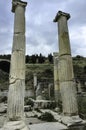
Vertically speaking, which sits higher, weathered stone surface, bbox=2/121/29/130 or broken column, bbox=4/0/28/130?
broken column, bbox=4/0/28/130

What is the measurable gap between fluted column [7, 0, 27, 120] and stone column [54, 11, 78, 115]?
224cm

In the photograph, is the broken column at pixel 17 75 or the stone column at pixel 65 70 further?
the stone column at pixel 65 70

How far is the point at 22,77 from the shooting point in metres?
8.88

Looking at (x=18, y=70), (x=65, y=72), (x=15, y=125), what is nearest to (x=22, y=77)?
(x=18, y=70)

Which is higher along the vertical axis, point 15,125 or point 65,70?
point 65,70

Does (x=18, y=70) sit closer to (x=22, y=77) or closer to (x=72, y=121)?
(x=22, y=77)

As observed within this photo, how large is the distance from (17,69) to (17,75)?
0.94 feet

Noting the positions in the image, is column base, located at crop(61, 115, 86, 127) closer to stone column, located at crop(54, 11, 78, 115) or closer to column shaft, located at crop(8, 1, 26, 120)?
stone column, located at crop(54, 11, 78, 115)

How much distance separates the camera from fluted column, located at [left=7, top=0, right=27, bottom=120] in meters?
8.30

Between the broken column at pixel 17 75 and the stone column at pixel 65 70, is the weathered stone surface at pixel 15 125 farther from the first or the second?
the stone column at pixel 65 70

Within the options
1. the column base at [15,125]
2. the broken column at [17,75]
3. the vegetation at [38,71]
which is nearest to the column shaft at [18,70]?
the broken column at [17,75]

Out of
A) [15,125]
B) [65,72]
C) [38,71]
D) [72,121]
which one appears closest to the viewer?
[15,125]

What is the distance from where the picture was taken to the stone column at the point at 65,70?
30.8ft

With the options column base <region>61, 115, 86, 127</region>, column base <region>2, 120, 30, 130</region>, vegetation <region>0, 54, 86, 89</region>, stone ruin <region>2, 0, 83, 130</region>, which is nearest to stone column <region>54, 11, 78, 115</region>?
stone ruin <region>2, 0, 83, 130</region>
